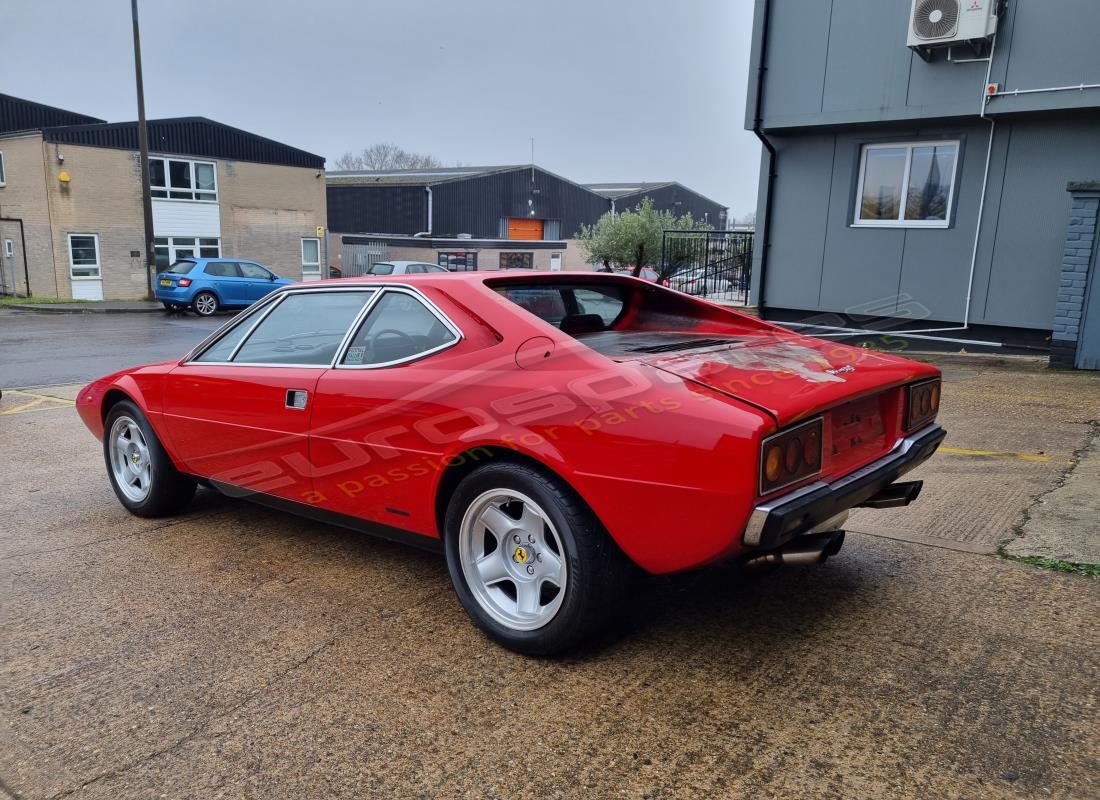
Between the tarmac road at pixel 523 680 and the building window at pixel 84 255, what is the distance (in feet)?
89.3

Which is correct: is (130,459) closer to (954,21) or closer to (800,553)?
(800,553)

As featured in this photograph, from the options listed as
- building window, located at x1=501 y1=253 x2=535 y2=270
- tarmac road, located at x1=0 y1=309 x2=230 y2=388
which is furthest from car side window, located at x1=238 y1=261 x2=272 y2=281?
building window, located at x1=501 y1=253 x2=535 y2=270

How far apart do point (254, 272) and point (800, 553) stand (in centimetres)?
2355

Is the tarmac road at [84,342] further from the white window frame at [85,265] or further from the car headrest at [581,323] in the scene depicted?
the car headrest at [581,323]

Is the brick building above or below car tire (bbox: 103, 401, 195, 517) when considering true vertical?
above

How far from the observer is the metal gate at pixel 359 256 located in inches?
1607

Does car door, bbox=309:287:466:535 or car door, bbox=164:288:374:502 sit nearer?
car door, bbox=309:287:466:535

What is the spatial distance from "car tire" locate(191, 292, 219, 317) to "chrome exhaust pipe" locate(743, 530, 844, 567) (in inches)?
880

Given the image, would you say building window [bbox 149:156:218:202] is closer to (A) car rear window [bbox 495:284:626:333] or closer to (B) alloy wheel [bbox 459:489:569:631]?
(A) car rear window [bbox 495:284:626:333]

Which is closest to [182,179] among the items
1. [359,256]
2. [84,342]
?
[359,256]

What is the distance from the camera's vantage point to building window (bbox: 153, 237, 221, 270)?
30.2 metres

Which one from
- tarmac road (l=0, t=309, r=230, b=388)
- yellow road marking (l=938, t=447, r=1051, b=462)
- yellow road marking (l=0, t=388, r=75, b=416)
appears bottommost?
tarmac road (l=0, t=309, r=230, b=388)

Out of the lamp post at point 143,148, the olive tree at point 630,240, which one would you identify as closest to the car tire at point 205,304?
the lamp post at point 143,148

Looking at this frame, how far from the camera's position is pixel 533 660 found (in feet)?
9.92
